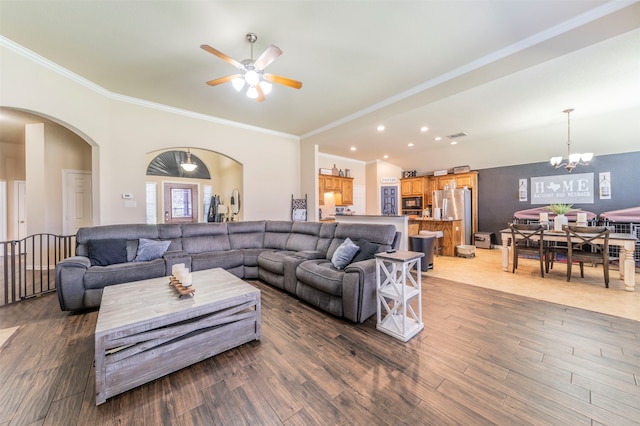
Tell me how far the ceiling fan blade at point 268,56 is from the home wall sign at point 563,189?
289 inches

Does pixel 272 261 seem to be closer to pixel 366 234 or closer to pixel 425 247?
pixel 366 234

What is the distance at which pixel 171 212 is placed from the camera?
7965 millimetres

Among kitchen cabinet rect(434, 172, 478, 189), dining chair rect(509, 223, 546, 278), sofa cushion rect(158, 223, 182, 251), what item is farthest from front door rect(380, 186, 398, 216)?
sofa cushion rect(158, 223, 182, 251)

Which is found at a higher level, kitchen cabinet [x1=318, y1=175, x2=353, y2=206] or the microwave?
kitchen cabinet [x1=318, y1=175, x2=353, y2=206]

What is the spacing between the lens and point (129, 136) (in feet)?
13.6

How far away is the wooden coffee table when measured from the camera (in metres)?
1.59

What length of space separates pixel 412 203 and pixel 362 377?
24.3 feet

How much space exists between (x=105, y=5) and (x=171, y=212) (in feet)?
22.1

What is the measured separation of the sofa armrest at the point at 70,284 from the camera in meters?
2.73

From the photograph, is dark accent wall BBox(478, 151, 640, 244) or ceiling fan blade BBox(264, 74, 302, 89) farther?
dark accent wall BBox(478, 151, 640, 244)

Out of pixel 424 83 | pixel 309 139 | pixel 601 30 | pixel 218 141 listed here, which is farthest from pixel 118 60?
pixel 601 30

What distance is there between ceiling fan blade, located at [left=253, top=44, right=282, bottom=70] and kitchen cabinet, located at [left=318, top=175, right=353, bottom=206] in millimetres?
4812

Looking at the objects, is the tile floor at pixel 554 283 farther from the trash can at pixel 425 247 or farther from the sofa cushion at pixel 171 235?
the sofa cushion at pixel 171 235

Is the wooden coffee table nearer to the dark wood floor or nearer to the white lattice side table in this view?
the dark wood floor
